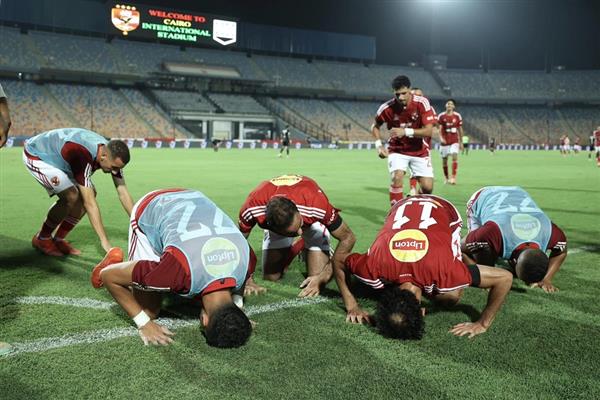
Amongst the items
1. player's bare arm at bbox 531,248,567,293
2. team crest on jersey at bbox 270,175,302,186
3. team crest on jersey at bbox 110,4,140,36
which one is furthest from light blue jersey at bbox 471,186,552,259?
team crest on jersey at bbox 110,4,140,36

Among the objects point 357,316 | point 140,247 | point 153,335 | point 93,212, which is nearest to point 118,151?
point 93,212

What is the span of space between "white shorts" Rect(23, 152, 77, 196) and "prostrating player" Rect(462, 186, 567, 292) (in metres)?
4.37

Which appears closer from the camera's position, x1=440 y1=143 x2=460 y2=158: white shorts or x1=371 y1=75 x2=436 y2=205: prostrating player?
x1=371 y1=75 x2=436 y2=205: prostrating player

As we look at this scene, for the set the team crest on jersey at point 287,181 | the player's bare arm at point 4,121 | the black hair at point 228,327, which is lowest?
the black hair at point 228,327

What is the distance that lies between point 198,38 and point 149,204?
192ft

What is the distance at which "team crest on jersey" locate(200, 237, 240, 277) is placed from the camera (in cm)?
354

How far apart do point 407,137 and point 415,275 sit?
5.73 meters

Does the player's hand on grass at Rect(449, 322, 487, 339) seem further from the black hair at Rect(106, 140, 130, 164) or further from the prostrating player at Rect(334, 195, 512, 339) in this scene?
the black hair at Rect(106, 140, 130, 164)

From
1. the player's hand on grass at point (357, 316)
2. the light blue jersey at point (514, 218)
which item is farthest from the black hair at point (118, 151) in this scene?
the light blue jersey at point (514, 218)

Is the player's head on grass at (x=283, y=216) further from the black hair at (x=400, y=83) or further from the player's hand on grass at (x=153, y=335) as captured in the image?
the black hair at (x=400, y=83)

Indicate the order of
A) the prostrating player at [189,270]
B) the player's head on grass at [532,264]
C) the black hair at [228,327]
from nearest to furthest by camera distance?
the black hair at [228,327] → the prostrating player at [189,270] → the player's head on grass at [532,264]

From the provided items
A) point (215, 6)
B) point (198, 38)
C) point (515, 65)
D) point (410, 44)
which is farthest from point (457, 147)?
point (515, 65)

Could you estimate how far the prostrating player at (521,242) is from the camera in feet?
15.3

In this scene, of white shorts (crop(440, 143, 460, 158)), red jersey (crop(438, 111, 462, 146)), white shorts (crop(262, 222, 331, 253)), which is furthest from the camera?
red jersey (crop(438, 111, 462, 146))
